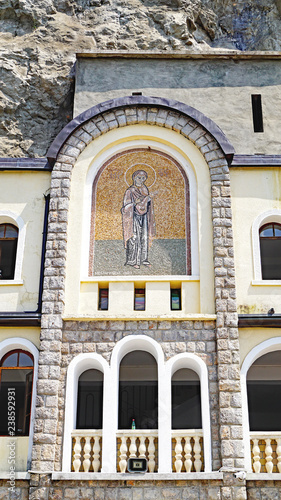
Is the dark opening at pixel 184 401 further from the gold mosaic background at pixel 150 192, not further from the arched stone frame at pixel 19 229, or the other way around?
the arched stone frame at pixel 19 229

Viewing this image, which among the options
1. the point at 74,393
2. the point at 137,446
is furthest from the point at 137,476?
the point at 74,393

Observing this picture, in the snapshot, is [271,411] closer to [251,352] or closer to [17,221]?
[251,352]

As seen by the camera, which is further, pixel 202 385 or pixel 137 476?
pixel 202 385

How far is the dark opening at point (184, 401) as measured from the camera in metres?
15.4

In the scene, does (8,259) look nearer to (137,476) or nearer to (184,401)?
(184,401)

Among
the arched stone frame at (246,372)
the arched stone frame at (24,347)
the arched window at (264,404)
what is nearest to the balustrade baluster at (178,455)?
the arched stone frame at (246,372)

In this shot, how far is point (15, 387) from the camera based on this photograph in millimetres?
13562

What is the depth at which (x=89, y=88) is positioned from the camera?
18.5 m

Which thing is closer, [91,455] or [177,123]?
[91,455]

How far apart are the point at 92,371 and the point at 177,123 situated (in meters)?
6.37

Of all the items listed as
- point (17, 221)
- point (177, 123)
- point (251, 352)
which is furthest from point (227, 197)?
point (17, 221)

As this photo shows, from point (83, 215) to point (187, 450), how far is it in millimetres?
5802

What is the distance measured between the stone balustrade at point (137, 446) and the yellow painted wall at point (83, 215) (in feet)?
8.37

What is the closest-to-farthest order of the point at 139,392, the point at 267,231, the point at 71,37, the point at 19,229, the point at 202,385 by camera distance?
the point at 202,385, the point at 19,229, the point at 267,231, the point at 139,392, the point at 71,37
